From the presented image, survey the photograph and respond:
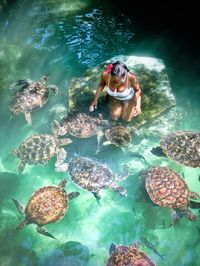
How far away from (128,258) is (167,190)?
1.73 metres

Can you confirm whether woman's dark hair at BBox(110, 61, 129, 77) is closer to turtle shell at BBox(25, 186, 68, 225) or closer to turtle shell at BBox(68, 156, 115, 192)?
turtle shell at BBox(68, 156, 115, 192)

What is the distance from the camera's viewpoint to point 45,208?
584 cm

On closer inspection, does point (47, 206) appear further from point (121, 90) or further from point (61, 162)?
point (121, 90)

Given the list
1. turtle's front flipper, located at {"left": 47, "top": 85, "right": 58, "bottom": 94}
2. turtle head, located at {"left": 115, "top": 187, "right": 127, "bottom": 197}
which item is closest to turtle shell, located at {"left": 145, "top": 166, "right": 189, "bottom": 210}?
turtle head, located at {"left": 115, "top": 187, "right": 127, "bottom": 197}

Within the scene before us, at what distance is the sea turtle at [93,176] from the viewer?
20.3 feet

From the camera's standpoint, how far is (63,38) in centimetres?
1061

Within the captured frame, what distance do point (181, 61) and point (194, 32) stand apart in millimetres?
1982

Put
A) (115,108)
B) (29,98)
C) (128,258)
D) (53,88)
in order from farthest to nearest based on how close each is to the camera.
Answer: (53,88)
(29,98)
(115,108)
(128,258)

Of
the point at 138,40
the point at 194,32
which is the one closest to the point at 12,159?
the point at 138,40

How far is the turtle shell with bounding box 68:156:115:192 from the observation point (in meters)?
6.18

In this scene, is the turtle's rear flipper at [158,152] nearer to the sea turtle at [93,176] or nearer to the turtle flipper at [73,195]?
the sea turtle at [93,176]

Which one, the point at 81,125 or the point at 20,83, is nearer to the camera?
the point at 81,125

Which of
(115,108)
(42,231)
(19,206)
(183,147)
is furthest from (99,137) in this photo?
(42,231)

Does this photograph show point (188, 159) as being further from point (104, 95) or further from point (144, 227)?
point (104, 95)
